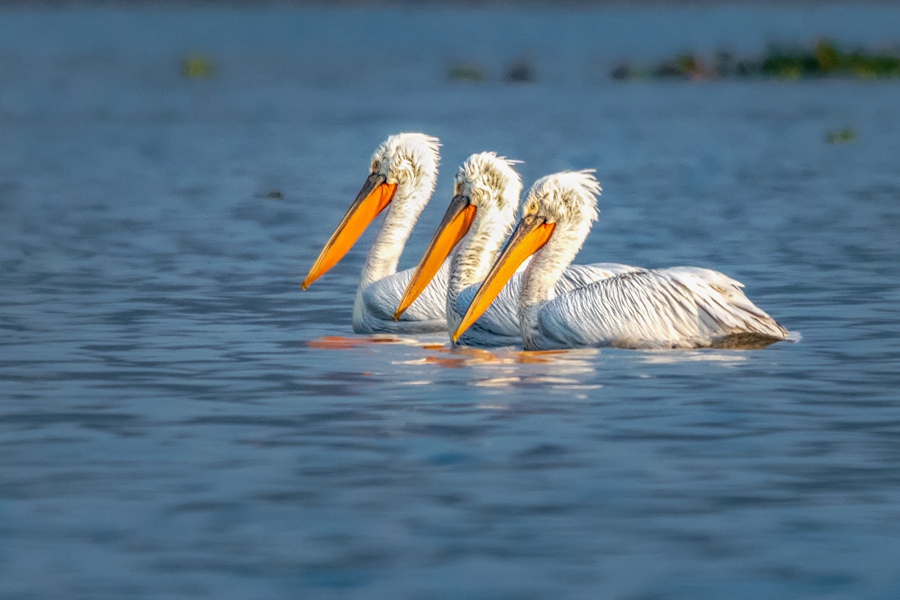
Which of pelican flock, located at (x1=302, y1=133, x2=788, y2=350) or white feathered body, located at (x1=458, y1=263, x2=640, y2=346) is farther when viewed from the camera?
white feathered body, located at (x1=458, y1=263, x2=640, y2=346)

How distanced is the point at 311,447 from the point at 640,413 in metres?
1.28

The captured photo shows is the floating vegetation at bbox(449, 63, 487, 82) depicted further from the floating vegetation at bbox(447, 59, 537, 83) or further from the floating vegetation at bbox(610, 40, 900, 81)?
the floating vegetation at bbox(610, 40, 900, 81)

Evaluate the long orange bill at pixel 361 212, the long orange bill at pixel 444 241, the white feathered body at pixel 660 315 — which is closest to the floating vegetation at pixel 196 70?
the long orange bill at pixel 361 212

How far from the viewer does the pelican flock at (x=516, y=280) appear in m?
9.09

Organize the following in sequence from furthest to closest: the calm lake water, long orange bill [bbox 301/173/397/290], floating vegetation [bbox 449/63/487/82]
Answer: floating vegetation [bbox 449/63/487/82], long orange bill [bbox 301/173/397/290], the calm lake water

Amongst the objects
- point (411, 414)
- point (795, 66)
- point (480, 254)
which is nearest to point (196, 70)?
point (795, 66)

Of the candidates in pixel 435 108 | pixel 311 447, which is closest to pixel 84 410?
pixel 311 447

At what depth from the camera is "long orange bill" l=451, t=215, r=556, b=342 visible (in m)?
9.49

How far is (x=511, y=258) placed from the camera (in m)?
9.61

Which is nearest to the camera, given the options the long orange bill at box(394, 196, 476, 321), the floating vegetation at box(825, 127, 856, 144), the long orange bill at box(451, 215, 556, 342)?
the long orange bill at box(451, 215, 556, 342)

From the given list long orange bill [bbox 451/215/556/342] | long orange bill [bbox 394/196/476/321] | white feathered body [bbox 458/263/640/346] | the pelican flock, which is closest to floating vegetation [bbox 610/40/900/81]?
the pelican flock

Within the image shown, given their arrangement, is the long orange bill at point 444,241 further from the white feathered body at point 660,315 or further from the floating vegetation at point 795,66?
the floating vegetation at point 795,66

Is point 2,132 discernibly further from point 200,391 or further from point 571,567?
point 571,567

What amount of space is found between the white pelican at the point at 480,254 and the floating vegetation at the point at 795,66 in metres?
28.7
